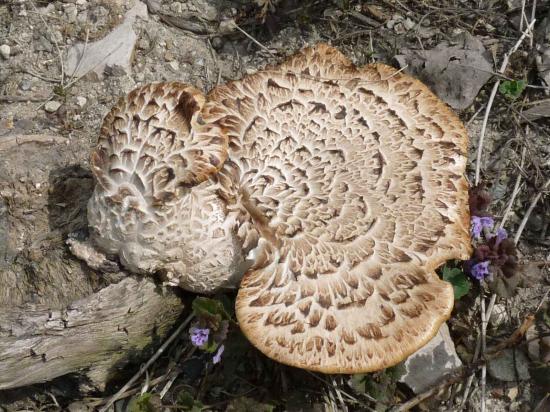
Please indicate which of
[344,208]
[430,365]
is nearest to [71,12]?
[344,208]

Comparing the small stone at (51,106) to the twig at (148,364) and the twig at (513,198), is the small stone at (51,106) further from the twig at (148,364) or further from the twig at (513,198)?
the twig at (513,198)

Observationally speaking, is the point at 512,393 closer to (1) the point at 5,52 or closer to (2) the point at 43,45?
(2) the point at 43,45

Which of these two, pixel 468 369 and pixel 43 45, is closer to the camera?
pixel 468 369

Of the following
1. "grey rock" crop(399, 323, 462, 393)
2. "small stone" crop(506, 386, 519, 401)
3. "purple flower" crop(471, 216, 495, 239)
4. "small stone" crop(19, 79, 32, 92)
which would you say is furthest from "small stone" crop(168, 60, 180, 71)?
"small stone" crop(506, 386, 519, 401)

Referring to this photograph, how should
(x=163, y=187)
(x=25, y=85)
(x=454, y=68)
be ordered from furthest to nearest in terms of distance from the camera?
(x=454, y=68) < (x=25, y=85) < (x=163, y=187)

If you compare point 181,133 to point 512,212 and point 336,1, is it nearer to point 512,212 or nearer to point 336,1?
point 336,1

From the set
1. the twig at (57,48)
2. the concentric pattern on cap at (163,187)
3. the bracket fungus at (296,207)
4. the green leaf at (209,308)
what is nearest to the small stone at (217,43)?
the twig at (57,48)
